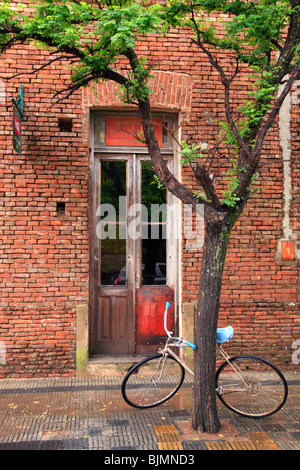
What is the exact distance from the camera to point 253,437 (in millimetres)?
4426

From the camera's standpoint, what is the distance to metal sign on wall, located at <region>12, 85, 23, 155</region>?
5.85m

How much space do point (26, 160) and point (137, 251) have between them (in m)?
2.21

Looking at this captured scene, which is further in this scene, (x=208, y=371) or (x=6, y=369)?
(x=6, y=369)

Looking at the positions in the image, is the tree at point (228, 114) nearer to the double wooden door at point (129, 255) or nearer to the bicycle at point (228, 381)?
the bicycle at point (228, 381)

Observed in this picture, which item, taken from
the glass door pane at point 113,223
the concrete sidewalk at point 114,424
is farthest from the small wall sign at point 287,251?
the glass door pane at point 113,223

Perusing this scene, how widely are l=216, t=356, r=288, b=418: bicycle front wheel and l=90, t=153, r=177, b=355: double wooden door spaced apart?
79.7 inches

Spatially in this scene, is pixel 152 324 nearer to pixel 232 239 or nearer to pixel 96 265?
pixel 96 265

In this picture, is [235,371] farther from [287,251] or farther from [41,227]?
[41,227]

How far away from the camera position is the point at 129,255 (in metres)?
6.91

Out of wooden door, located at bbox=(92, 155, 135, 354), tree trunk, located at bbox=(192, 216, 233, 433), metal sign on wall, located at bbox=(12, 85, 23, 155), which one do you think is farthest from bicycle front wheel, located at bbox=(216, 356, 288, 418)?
metal sign on wall, located at bbox=(12, 85, 23, 155)

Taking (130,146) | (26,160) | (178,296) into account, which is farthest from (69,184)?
(178,296)

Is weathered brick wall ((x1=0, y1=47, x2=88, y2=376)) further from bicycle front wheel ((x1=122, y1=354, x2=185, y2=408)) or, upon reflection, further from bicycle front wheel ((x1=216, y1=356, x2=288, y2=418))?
bicycle front wheel ((x1=216, y1=356, x2=288, y2=418))

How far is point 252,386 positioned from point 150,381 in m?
1.22
